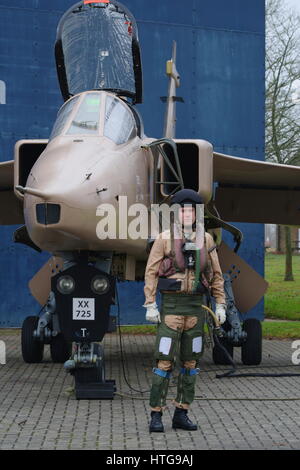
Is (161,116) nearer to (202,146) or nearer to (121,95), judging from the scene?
(121,95)

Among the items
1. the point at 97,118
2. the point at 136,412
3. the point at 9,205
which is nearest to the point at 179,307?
the point at 136,412

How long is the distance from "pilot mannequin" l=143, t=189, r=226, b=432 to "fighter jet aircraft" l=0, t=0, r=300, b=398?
103cm

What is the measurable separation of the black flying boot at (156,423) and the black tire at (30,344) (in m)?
4.56

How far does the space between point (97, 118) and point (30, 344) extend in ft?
12.6

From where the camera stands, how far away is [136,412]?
24.7ft

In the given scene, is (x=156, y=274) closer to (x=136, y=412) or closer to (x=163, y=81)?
(x=136, y=412)

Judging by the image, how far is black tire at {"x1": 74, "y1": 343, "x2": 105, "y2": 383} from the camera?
8.24m

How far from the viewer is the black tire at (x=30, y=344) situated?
11.1 metres

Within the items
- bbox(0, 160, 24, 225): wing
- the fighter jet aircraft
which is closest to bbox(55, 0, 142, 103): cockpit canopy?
the fighter jet aircraft

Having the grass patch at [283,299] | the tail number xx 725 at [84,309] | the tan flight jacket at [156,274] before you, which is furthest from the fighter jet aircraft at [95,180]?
the grass patch at [283,299]

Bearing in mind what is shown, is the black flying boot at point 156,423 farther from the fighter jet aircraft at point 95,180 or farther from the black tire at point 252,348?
the black tire at point 252,348

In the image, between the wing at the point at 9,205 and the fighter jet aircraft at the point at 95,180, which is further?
the wing at the point at 9,205

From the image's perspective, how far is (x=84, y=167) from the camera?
25.1ft

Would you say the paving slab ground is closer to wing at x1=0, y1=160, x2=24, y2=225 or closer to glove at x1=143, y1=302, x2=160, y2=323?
glove at x1=143, y1=302, x2=160, y2=323
